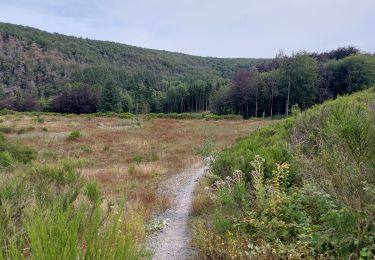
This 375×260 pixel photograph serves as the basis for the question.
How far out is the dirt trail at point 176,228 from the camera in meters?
5.43

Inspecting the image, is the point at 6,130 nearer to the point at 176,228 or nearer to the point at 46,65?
the point at 176,228

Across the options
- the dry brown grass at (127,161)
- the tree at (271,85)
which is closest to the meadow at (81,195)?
the dry brown grass at (127,161)

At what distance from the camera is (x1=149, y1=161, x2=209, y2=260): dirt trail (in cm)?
543

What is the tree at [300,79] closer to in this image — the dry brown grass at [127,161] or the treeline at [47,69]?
the dry brown grass at [127,161]

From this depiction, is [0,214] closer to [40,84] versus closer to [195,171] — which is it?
[195,171]

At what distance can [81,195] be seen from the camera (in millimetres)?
6199

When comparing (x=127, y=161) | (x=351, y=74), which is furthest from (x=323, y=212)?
(x=351, y=74)

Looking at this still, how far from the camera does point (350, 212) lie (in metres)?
3.32

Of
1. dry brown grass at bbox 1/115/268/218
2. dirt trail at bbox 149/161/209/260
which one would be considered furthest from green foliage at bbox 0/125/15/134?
dirt trail at bbox 149/161/209/260

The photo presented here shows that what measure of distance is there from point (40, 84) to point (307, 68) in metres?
113

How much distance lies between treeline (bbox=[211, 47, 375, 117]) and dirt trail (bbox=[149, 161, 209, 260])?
57.6 metres

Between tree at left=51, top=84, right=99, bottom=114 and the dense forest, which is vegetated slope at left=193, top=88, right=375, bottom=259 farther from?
tree at left=51, top=84, right=99, bottom=114

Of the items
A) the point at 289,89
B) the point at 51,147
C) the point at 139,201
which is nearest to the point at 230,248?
the point at 139,201

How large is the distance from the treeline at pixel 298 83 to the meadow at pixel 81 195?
45.3m
